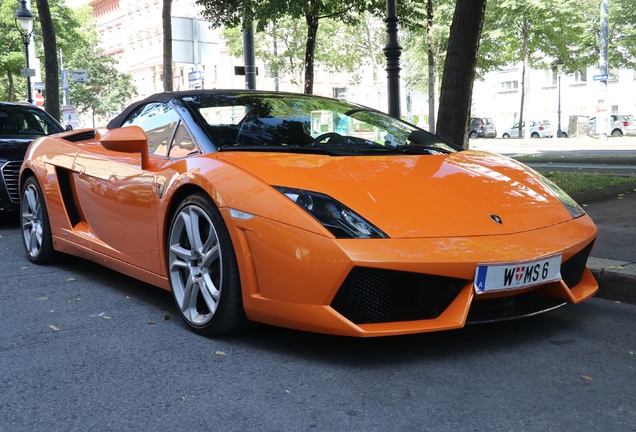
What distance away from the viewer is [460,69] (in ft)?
26.9

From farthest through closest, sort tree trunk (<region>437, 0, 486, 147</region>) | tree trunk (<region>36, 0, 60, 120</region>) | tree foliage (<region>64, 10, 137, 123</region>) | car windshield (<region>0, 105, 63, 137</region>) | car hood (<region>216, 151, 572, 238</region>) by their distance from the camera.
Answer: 1. tree foliage (<region>64, 10, 137, 123</region>)
2. tree trunk (<region>36, 0, 60, 120</region>)
3. car windshield (<region>0, 105, 63, 137</region>)
4. tree trunk (<region>437, 0, 486, 147</region>)
5. car hood (<region>216, 151, 572, 238</region>)

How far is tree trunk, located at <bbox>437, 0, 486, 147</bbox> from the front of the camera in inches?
319

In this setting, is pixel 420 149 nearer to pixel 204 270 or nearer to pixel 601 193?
pixel 204 270

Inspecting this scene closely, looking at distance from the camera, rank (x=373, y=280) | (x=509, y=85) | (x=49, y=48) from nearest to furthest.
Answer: (x=373, y=280) → (x=49, y=48) → (x=509, y=85)

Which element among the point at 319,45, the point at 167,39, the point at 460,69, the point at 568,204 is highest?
the point at 319,45

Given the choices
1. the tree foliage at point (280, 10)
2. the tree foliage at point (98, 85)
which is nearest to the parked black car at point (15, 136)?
the tree foliage at point (280, 10)

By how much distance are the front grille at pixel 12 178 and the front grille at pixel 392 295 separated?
546 cm

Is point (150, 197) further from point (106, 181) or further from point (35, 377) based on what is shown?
point (35, 377)

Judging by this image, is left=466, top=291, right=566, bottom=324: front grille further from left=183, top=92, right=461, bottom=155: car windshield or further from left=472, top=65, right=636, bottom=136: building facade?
left=472, top=65, right=636, bottom=136: building facade

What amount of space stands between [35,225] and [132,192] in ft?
6.10

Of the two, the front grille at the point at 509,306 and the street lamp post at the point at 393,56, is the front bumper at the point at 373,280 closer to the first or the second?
the front grille at the point at 509,306

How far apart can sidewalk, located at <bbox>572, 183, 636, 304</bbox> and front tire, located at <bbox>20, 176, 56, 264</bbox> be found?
3.67 meters

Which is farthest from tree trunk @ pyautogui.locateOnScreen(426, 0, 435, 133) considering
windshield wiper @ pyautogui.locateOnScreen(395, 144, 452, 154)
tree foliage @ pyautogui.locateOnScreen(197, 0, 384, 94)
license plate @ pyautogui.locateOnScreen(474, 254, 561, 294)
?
license plate @ pyautogui.locateOnScreen(474, 254, 561, 294)

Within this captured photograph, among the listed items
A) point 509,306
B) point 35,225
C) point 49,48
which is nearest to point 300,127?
point 509,306
